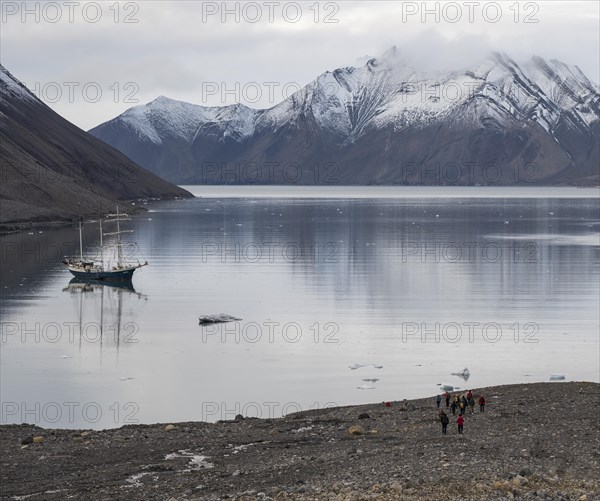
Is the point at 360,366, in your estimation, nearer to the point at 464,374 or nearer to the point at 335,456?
the point at 464,374

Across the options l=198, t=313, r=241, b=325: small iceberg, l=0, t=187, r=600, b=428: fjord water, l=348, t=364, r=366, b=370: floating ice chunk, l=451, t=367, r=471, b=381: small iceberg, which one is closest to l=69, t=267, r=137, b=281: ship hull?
l=0, t=187, r=600, b=428: fjord water

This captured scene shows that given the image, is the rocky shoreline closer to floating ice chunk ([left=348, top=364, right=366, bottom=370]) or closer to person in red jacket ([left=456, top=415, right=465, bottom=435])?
person in red jacket ([left=456, top=415, right=465, bottom=435])

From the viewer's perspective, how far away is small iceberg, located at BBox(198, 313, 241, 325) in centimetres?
5541

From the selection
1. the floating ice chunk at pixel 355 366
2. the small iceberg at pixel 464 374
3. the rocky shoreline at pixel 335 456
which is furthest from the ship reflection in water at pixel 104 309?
the rocky shoreline at pixel 335 456

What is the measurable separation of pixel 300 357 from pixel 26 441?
57.0ft

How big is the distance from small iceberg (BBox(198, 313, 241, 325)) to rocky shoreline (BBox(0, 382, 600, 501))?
21.3m

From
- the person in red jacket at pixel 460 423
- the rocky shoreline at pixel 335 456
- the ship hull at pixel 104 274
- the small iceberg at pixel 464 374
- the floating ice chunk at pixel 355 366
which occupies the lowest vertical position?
the rocky shoreline at pixel 335 456

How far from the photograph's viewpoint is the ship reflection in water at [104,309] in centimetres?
5250

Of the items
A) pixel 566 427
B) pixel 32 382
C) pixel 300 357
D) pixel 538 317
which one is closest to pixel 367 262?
pixel 538 317

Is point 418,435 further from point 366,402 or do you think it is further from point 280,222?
point 280,222

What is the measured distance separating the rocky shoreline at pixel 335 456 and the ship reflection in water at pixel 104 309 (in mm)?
18995

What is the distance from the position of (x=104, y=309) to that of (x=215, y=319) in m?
11.1

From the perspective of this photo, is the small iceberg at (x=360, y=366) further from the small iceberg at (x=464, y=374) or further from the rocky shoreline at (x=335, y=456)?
the rocky shoreline at (x=335, y=456)

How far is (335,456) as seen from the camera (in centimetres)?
2683
